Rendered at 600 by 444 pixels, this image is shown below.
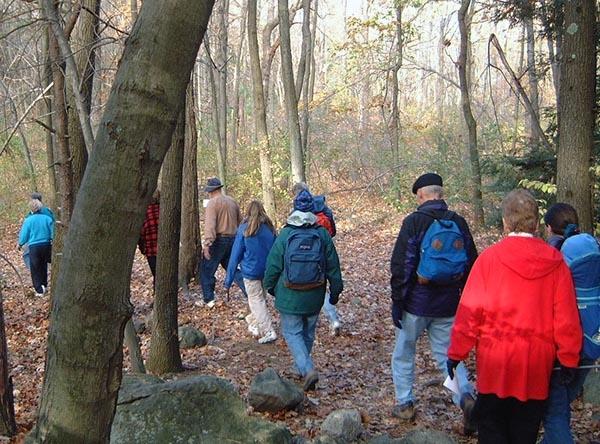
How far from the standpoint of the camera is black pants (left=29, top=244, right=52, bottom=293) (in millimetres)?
11805

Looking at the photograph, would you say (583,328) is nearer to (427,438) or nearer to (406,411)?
(427,438)

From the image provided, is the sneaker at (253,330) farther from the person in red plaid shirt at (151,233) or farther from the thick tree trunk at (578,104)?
the thick tree trunk at (578,104)

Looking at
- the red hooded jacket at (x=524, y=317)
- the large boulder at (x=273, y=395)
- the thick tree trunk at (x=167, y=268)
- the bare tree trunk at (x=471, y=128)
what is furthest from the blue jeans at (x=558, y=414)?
the bare tree trunk at (x=471, y=128)

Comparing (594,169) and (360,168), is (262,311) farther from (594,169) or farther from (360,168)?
(360,168)

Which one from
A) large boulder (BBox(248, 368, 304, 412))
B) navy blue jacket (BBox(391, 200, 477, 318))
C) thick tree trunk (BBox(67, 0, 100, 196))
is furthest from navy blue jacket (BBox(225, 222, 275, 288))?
navy blue jacket (BBox(391, 200, 477, 318))

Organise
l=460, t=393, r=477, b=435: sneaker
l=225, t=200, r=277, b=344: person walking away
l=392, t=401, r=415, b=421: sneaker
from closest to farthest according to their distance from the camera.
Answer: l=460, t=393, r=477, b=435: sneaker
l=392, t=401, r=415, b=421: sneaker
l=225, t=200, r=277, b=344: person walking away

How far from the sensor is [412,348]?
5301 mm

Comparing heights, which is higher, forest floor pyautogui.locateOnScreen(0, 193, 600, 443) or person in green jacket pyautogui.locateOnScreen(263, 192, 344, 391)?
person in green jacket pyautogui.locateOnScreen(263, 192, 344, 391)

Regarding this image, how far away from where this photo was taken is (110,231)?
2.30 m

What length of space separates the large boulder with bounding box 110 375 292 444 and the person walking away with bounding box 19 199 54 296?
26.8ft

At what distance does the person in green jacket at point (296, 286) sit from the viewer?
240 inches

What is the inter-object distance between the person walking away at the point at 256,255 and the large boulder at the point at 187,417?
3.42 m

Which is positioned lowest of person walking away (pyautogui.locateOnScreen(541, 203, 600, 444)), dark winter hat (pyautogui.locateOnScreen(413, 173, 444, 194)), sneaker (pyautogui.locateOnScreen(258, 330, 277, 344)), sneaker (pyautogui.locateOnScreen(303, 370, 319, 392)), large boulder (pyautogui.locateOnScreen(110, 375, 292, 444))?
sneaker (pyautogui.locateOnScreen(303, 370, 319, 392))

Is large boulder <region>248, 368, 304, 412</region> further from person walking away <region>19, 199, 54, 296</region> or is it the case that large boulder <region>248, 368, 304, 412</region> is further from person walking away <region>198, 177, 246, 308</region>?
person walking away <region>19, 199, 54, 296</region>
